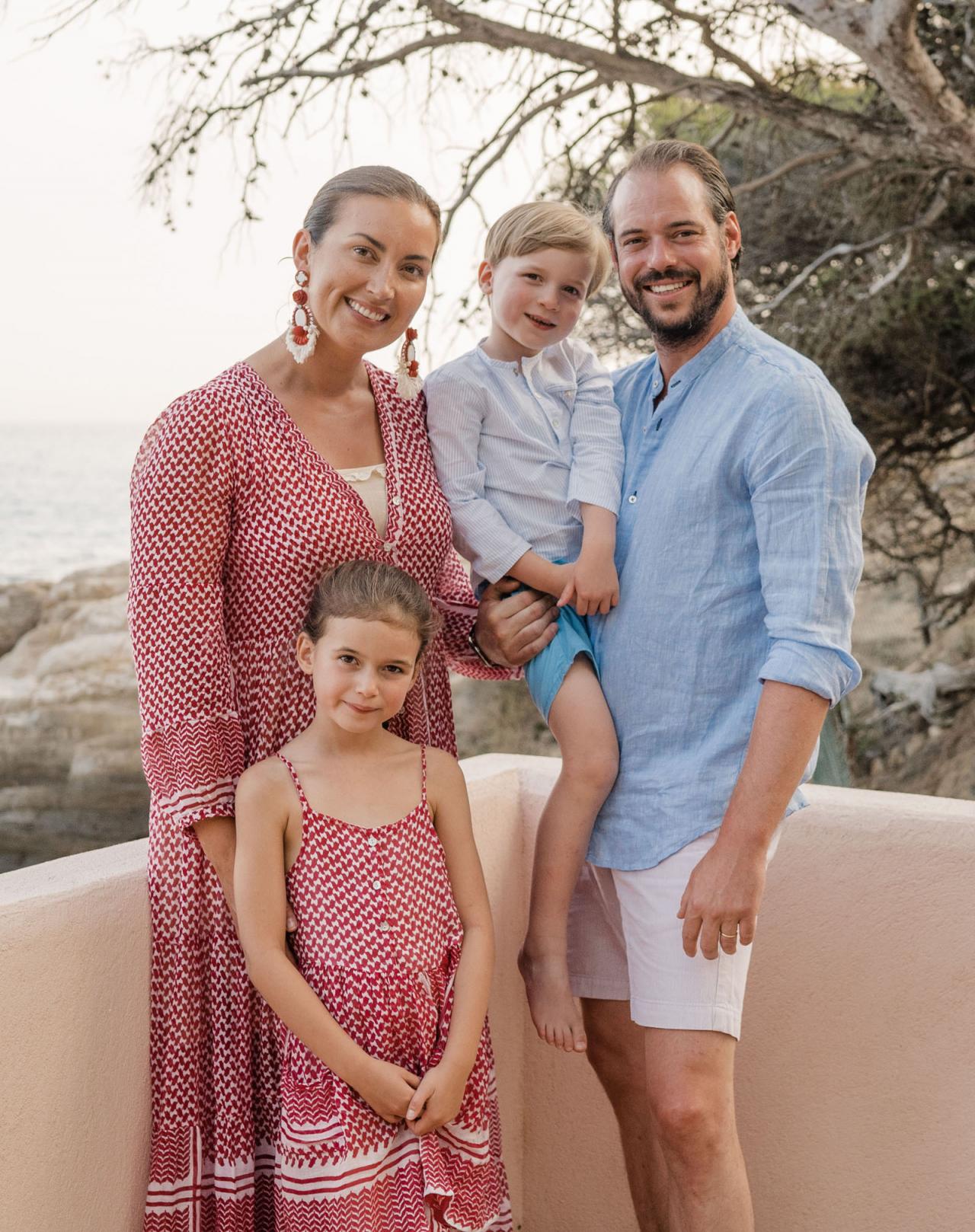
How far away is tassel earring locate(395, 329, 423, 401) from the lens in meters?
2.08

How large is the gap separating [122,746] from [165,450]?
1142 centimetres

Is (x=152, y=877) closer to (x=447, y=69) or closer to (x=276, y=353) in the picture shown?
(x=276, y=353)

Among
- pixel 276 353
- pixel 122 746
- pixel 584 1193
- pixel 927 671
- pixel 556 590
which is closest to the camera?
pixel 276 353

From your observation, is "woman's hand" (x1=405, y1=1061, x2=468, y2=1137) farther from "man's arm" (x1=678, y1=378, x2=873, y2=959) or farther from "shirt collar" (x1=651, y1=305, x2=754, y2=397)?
"shirt collar" (x1=651, y1=305, x2=754, y2=397)

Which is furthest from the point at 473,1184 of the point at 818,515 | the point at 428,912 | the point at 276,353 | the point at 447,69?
the point at 447,69

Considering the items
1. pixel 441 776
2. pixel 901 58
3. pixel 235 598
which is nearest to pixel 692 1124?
pixel 441 776

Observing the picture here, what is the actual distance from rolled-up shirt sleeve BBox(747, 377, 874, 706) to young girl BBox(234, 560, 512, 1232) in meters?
0.50

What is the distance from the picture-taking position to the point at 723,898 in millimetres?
1773

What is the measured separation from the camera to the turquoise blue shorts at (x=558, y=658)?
202cm

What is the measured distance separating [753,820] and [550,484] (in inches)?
27.6

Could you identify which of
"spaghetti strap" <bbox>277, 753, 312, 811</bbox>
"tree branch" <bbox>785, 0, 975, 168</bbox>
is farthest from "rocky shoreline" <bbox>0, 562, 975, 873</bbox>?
"spaghetti strap" <bbox>277, 753, 312, 811</bbox>

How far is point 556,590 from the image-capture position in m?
2.07

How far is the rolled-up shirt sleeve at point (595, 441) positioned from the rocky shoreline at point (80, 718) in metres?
7.38

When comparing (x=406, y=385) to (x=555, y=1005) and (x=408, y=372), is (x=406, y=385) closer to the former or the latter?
(x=408, y=372)
